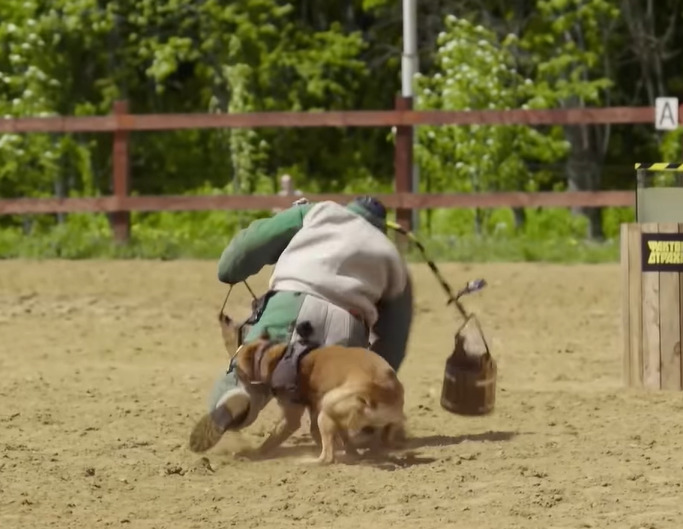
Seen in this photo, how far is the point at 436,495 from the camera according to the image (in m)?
6.43

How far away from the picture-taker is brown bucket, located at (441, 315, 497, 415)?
7781 mm

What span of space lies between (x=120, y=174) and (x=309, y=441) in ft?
30.5

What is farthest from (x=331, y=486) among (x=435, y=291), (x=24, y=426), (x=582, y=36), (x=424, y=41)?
(x=424, y=41)

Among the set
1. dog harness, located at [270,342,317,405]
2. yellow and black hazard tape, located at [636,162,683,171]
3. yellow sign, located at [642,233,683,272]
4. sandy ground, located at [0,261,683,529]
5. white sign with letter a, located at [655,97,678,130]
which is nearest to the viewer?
sandy ground, located at [0,261,683,529]

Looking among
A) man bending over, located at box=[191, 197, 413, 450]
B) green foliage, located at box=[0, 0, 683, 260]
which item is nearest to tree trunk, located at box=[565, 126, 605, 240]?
green foliage, located at box=[0, 0, 683, 260]

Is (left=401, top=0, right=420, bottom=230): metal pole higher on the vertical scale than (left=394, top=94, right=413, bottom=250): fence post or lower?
higher

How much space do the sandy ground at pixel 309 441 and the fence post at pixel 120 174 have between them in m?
3.30

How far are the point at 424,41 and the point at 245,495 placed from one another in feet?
61.8

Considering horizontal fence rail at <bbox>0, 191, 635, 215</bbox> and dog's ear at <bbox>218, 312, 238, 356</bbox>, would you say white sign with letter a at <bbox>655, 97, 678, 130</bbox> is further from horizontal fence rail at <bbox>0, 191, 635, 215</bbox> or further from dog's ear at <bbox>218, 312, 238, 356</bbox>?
dog's ear at <bbox>218, 312, 238, 356</bbox>

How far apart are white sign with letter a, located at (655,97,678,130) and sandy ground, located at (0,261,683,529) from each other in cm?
310

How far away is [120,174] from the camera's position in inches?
661

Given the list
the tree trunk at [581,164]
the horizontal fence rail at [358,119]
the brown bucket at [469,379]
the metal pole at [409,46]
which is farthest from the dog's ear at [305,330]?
the tree trunk at [581,164]

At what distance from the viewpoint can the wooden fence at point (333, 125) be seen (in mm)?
16234

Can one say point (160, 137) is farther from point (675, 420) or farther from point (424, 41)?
point (675, 420)
